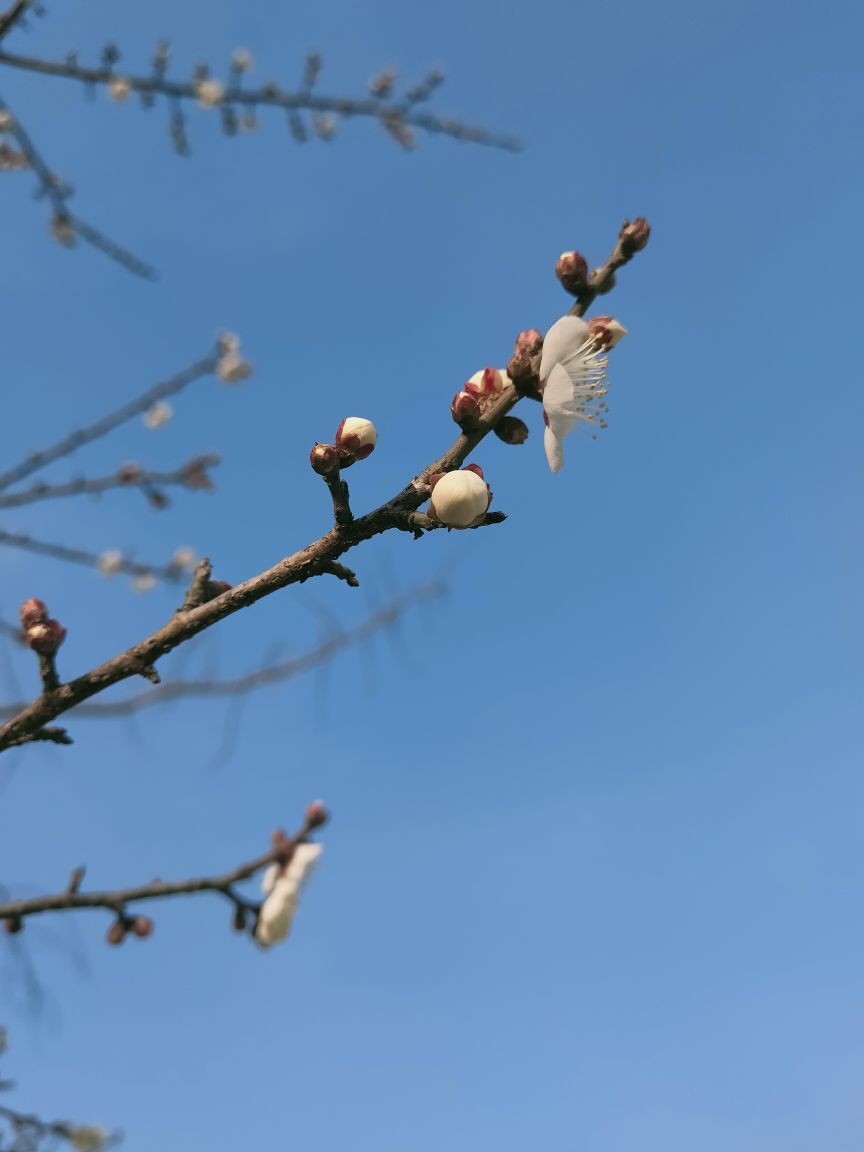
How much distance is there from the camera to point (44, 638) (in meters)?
1.33

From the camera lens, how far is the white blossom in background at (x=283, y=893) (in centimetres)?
131

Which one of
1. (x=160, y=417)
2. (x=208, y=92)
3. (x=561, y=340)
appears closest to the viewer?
(x=561, y=340)

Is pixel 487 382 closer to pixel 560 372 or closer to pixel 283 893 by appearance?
pixel 560 372

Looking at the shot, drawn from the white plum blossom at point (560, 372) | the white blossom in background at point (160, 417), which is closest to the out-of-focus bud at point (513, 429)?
the white plum blossom at point (560, 372)

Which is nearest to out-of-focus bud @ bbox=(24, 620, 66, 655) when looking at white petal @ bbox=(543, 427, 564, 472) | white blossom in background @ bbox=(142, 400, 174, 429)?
white petal @ bbox=(543, 427, 564, 472)

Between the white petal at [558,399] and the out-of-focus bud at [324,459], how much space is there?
0.36 meters

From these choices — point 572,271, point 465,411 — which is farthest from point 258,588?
point 572,271

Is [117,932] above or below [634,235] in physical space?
below

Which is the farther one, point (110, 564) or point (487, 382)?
point (110, 564)

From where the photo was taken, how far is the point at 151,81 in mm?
3281

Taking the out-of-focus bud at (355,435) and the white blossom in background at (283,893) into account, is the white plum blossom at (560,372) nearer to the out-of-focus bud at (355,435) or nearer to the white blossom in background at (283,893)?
the out-of-focus bud at (355,435)

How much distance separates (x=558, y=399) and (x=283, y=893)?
2.58ft

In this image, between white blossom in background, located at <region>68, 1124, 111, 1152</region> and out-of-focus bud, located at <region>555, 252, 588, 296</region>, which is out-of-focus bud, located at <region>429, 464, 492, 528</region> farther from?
white blossom in background, located at <region>68, 1124, 111, 1152</region>

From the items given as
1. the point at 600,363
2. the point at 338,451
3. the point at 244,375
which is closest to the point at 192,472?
the point at 244,375
